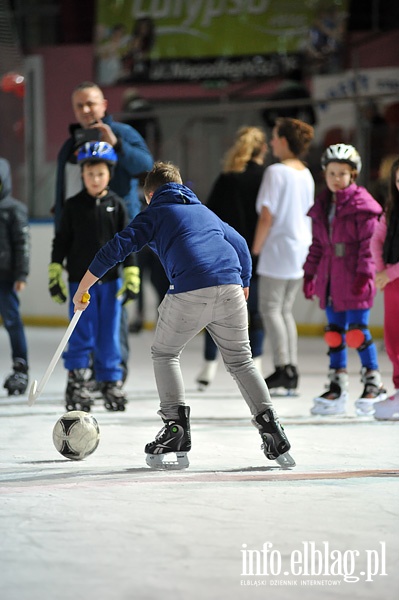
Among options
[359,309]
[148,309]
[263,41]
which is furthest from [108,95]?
[359,309]

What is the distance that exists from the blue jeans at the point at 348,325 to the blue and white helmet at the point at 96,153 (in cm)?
138

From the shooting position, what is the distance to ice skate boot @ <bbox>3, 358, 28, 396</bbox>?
6875 millimetres

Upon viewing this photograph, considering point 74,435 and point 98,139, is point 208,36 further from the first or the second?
point 74,435

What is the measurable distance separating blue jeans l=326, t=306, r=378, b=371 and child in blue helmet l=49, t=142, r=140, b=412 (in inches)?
41.2

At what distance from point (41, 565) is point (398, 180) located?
3.21m

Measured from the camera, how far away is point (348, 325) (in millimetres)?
6039

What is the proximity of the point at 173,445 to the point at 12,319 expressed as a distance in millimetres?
2844

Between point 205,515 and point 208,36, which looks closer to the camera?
point 205,515

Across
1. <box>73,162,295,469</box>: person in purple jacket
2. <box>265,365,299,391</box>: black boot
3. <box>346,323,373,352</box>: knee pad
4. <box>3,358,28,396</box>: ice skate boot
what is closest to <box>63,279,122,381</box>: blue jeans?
<box>3,358,28,396</box>: ice skate boot

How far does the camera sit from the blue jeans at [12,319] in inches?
280

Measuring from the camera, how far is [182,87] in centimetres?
1680

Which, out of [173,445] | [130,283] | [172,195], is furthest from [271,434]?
[130,283]

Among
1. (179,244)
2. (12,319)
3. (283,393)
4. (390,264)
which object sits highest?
(179,244)

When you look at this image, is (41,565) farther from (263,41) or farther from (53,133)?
(53,133)
